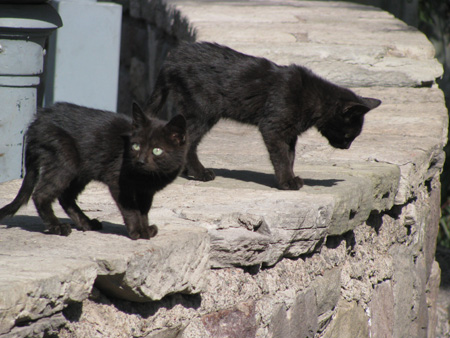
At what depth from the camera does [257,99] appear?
3553mm

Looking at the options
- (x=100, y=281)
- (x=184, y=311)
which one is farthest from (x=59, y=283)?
(x=184, y=311)

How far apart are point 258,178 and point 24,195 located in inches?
52.6

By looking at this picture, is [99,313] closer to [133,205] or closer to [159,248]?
[159,248]

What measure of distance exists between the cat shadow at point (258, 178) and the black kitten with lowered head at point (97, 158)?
2.81ft

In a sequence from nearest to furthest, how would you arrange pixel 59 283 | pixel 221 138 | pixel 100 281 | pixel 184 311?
pixel 59 283
pixel 100 281
pixel 184 311
pixel 221 138

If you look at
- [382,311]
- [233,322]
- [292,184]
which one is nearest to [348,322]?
[382,311]

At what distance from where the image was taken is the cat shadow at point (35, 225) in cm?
251

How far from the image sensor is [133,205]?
2496mm

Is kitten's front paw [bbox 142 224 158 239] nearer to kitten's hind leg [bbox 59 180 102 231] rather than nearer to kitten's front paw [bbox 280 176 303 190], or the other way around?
kitten's hind leg [bbox 59 180 102 231]

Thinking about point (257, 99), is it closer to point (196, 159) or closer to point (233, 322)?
point (196, 159)

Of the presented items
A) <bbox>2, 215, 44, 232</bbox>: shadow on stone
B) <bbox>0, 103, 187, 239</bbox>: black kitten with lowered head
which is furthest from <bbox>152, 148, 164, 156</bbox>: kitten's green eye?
<bbox>2, 215, 44, 232</bbox>: shadow on stone

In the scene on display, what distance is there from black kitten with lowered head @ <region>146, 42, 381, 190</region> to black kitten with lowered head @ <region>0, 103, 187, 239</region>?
2.90ft

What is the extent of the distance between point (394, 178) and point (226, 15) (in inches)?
132

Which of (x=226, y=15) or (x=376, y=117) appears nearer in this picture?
(x=376, y=117)
